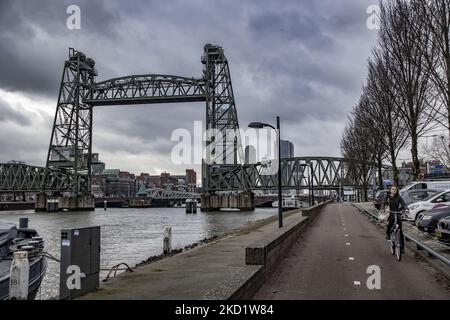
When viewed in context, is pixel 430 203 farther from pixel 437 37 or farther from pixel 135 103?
pixel 135 103

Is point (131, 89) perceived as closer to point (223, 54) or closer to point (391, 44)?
point (223, 54)

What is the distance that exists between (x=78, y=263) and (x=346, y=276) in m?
5.90

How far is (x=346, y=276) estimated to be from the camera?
409 inches

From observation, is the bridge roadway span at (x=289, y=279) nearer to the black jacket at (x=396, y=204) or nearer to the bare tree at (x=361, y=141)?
the black jacket at (x=396, y=204)

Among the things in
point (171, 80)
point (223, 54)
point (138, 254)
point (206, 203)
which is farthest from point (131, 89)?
point (138, 254)

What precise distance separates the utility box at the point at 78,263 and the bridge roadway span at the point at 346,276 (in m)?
3.10

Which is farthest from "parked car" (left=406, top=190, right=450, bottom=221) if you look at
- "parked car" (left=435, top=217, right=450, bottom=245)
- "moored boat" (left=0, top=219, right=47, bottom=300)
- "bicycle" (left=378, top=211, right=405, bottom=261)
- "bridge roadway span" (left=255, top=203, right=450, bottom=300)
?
"moored boat" (left=0, top=219, right=47, bottom=300)

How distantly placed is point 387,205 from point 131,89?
353 ft

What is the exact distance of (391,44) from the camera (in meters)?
24.5

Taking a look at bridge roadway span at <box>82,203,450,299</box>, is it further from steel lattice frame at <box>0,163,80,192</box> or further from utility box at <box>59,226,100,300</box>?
steel lattice frame at <box>0,163,80,192</box>

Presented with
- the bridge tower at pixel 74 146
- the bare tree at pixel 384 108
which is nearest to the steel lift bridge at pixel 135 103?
the bridge tower at pixel 74 146

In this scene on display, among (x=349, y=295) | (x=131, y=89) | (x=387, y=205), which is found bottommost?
(x=349, y=295)

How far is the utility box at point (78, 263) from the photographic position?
7.80 m

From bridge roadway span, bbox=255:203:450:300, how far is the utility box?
3.10 meters
